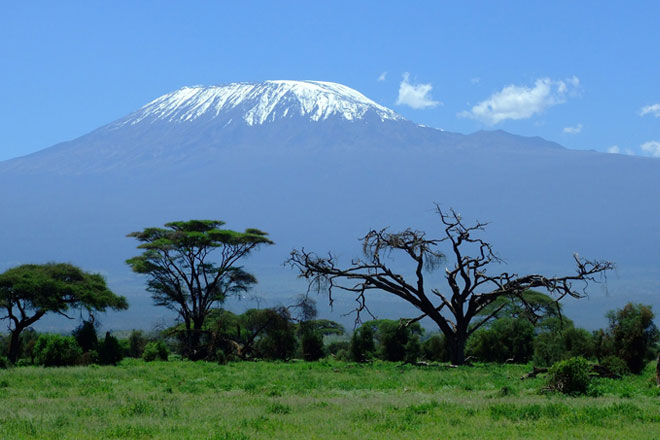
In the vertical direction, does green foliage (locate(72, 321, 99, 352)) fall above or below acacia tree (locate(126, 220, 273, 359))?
below

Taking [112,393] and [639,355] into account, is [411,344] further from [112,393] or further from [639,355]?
[112,393]

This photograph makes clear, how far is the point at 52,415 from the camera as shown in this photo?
17500 mm

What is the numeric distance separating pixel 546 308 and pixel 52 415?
46.2 meters

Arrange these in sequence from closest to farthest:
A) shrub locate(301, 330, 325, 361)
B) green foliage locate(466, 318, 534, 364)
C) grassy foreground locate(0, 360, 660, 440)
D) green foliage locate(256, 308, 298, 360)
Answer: grassy foreground locate(0, 360, 660, 440)
green foliage locate(466, 318, 534, 364)
shrub locate(301, 330, 325, 361)
green foliage locate(256, 308, 298, 360)

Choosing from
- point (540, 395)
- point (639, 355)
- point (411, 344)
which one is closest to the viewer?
point (540, 395)

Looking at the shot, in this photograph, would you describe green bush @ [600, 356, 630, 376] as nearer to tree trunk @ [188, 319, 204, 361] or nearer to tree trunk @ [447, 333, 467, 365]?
tree trunk @ [447, 333, 467, 365]

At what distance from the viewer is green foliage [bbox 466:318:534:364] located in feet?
137

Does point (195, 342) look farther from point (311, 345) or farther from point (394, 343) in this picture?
point (394, 343)

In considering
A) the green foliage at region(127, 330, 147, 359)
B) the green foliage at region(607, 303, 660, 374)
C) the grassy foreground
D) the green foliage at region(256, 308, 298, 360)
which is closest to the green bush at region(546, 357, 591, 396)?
the grassy foreground

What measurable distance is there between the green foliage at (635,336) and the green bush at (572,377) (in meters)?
10.5

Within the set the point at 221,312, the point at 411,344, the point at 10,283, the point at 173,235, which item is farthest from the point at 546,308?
the point at 10,283

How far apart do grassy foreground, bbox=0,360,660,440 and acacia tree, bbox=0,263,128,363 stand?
1365cm

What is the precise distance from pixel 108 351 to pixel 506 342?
20411mm

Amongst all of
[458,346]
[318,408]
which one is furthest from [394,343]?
[318,408]
